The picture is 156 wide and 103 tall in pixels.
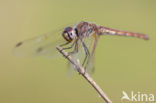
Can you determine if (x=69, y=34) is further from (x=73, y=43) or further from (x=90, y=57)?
(x=90, y=57)

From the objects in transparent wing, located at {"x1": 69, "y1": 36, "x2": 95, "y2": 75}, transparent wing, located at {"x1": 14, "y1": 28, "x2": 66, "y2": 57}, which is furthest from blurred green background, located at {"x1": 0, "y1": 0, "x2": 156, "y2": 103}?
transparent wing, located at {"x1": 14, "y1": 28, "x2": 66, "y2": 57}

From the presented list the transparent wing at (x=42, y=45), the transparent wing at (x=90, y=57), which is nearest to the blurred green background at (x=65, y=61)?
the transparent wing at (x=90, y=57)

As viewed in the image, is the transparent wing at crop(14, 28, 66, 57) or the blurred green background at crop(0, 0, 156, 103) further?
the blurred green background at crop(0, 0, 156, 103)

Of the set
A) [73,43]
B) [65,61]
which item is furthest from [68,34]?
[65,61]

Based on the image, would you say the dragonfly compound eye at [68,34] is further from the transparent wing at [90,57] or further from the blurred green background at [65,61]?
the blurred green background at [65,61]

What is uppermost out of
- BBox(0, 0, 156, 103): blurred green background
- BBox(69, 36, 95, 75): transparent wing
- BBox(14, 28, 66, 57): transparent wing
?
BBox(14, 28, 66, 57): transparent wing

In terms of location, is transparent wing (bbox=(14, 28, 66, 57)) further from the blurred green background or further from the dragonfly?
the blurred green background

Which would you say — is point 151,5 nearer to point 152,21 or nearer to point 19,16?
point 152,21

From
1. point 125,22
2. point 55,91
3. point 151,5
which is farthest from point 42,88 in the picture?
point 151,5
